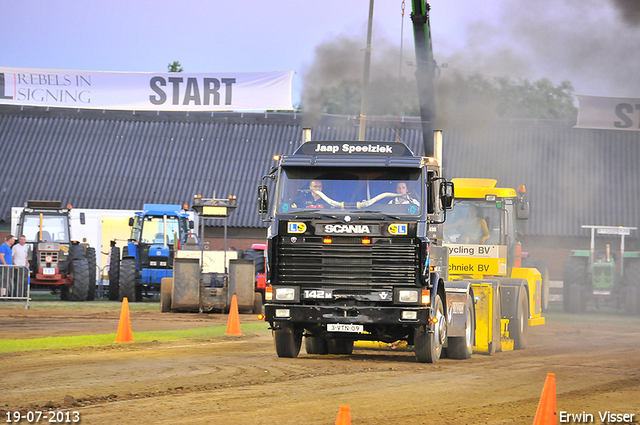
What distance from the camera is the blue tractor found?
29312mm

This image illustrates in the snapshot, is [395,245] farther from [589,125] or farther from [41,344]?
[589,125]

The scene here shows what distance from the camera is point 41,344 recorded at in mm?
15648

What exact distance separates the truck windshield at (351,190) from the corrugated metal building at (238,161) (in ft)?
84.3

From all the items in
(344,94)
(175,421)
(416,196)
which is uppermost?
(344,94)

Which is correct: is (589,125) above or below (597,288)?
above

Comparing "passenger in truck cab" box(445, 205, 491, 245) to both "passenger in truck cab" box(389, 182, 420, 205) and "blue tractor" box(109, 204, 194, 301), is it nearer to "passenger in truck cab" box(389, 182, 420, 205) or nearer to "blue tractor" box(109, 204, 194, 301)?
"passenger in truck cab" box(389, 182, 420, 205)

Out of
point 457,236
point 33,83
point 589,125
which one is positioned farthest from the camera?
point 33,83

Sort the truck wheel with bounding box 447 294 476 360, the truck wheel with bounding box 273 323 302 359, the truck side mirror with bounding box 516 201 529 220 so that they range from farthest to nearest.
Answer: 1. the truck side mirror with bounding box 516 201 529 220
2. the truck wheel with bounding box 447 294 476 360
3. the truck wheel with bounding box 273 323 302 359

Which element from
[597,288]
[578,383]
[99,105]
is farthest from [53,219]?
[578,383]

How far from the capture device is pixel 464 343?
50.0 feet

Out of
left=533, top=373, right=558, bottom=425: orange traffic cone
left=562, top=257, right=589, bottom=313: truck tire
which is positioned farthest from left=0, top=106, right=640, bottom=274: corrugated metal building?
left=533, top=373, right=558, bottom=425: orange traffic cone

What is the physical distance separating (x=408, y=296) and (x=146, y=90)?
2883 cm

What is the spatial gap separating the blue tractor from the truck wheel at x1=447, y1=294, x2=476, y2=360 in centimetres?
1535

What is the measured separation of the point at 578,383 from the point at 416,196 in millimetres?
3378
